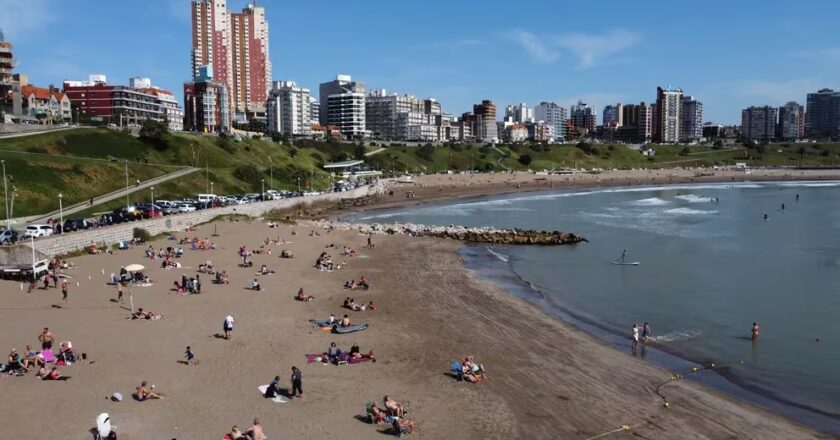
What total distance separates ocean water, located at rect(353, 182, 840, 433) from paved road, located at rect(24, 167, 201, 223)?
75.0 ft

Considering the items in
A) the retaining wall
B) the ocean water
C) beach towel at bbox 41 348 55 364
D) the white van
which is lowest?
the ocean water

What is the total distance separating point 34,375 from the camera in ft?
66.2

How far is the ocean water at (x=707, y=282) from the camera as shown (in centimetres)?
2419

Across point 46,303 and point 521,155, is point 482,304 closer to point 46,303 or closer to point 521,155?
point 46,303

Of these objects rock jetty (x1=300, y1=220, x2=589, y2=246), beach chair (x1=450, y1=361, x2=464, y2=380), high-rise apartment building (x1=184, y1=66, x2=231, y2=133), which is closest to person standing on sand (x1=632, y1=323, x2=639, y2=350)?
beach chair (x1=450, y1=361, x2=464, y2=380)

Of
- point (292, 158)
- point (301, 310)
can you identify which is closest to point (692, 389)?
point (301, 310)

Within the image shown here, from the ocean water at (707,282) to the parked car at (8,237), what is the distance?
29.2 metres

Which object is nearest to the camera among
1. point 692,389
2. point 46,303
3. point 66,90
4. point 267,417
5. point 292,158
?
point 267,417

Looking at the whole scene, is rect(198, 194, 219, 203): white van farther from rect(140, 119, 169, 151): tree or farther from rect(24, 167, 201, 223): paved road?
rect(140, 119, 169, 151): tree

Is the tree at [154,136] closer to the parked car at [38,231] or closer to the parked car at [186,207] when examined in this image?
the parked car at [186,207]

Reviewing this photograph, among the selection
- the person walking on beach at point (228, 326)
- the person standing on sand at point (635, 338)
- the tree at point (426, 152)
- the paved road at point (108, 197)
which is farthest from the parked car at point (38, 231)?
the tree at point (426, 152)

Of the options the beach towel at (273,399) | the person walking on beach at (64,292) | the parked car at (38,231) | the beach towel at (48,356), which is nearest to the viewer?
the beach towel at (273,399)

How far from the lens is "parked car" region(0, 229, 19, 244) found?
3842 cm

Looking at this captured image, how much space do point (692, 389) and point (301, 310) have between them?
56.9 feet
